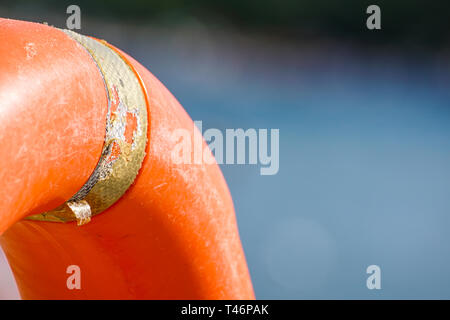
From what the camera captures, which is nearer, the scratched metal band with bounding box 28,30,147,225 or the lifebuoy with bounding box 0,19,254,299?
the lifebuoy with bounding box 0,19,254,299

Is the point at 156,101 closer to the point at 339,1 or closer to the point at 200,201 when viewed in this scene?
the point at 200,201

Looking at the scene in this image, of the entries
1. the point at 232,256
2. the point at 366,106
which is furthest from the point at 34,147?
the point at 366,106

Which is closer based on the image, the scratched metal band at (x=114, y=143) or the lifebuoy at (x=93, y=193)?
the lifebuoy at (x=93, y=193)

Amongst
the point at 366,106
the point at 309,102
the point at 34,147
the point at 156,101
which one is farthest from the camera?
the point at 309,102
